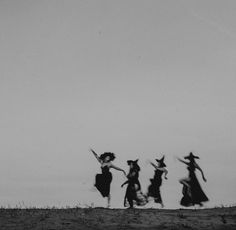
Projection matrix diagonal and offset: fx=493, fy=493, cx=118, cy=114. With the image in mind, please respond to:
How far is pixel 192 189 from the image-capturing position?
2177cm

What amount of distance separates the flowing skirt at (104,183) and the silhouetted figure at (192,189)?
331 cm

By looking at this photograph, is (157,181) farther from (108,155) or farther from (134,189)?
(108,155)

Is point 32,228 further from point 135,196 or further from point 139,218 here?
point 135,196

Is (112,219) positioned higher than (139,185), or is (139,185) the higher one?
(139,185)

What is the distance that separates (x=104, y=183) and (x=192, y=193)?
3.92 m

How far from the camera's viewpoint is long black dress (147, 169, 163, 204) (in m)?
22.0

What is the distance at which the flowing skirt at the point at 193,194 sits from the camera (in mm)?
21750

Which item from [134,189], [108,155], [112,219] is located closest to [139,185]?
[134,189]

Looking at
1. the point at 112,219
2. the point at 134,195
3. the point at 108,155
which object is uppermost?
the point at 108,155

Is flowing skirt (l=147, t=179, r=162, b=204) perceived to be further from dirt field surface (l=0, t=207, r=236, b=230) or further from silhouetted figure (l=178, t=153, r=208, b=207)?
dirt field surface (l=0, t=207, r=236, b=230)

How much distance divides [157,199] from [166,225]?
631cm

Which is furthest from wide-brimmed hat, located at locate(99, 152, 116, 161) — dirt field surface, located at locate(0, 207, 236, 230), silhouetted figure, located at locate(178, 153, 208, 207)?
dirt field surface, located at locate(0, 207, 236, 230)

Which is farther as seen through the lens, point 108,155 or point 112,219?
point 108,155

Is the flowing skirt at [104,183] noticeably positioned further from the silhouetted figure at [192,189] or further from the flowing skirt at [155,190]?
the silhouetted figure at [192,189]
